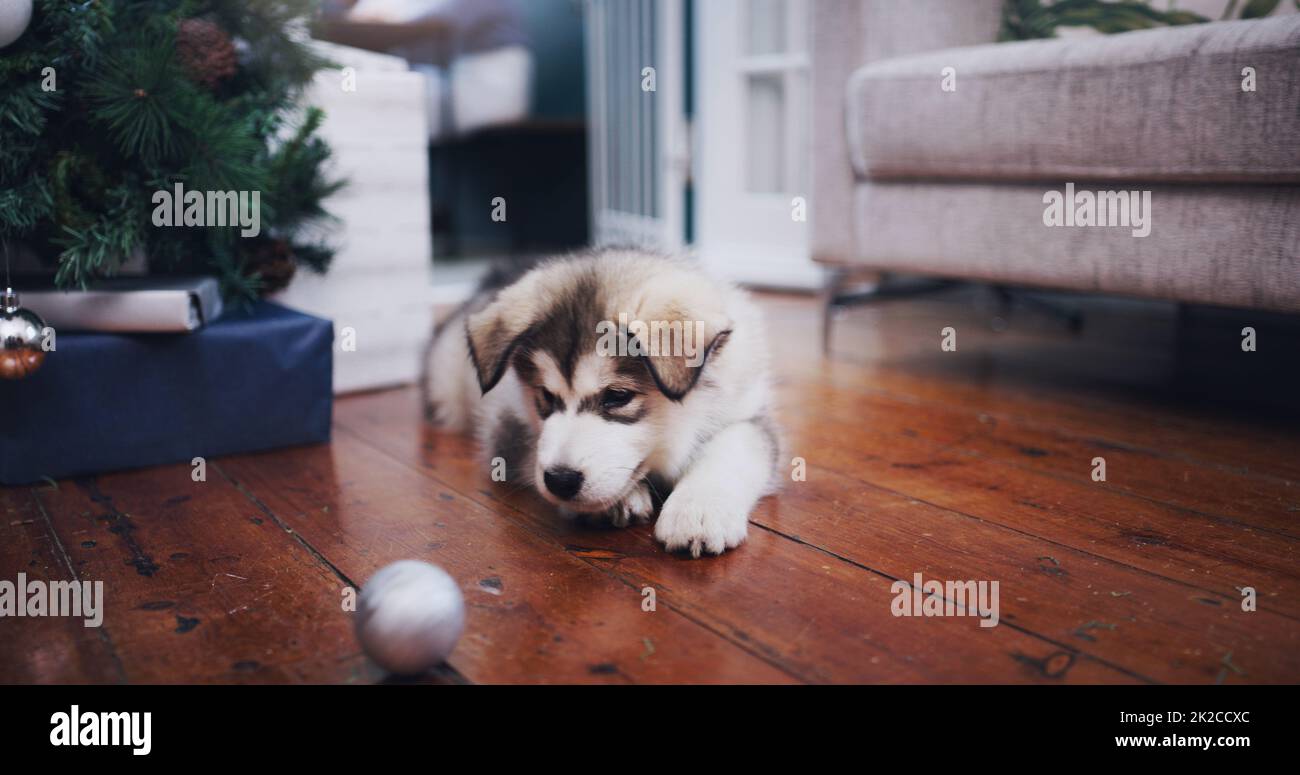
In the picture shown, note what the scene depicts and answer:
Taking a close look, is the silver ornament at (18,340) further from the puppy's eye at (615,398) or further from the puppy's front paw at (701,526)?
the puppy's front paw at (701,526)

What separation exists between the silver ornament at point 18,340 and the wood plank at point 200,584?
9.9 inches

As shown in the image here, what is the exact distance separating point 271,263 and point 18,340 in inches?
26.8

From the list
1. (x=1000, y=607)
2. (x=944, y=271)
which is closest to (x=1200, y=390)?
(x=944, y=271)

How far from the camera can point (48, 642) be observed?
43.3 inches

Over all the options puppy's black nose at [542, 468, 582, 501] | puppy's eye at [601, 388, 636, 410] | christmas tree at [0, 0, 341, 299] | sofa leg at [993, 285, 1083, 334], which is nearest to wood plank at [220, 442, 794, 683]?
puppy's black nose at [542, 468, 582, 501]

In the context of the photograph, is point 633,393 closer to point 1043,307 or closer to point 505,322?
point 505,322

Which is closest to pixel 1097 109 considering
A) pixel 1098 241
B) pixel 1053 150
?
pixel 1053 150

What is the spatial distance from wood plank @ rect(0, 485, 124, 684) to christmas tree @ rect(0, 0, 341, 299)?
0.55 m

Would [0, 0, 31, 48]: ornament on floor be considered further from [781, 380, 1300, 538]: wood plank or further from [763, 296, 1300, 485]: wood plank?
[763, 296, 1300, 485]: wood plank

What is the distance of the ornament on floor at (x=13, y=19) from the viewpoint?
4.90 feet

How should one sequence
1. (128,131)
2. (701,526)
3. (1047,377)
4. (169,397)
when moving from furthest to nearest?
1. (1047,377)
2. (169,397)
3. (128,131)
4. (701,526)

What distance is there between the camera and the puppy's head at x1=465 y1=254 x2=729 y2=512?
135 centimetres

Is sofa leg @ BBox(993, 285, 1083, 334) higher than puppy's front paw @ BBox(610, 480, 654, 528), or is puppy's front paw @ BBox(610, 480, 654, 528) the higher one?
sofa leg @ BBox(993, 285, 1083, 334)
